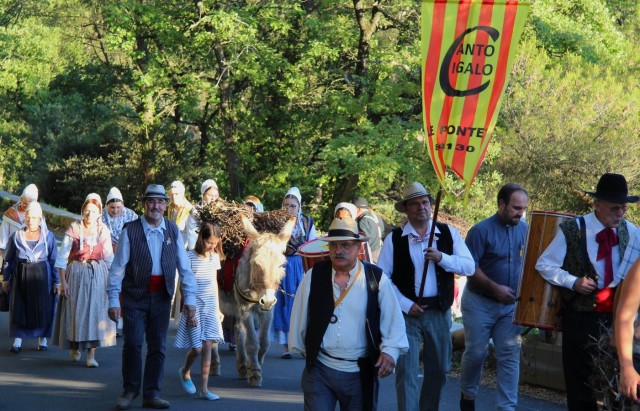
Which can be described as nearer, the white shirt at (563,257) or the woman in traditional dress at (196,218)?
the white shirt at (563,257)

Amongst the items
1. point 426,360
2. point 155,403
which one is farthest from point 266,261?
point 426,360

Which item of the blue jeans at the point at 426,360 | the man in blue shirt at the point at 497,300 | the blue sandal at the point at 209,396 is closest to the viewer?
the blue jeans at the point at 426,360

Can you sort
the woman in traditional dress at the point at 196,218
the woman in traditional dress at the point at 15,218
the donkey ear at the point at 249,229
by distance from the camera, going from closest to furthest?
the donkey ear at the point at 249,229 < the woman in traditional dress at the point at 196,218 < the woman in traditional dress at the point at 15,218

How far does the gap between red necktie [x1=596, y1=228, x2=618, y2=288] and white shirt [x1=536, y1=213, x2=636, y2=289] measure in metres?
0.02

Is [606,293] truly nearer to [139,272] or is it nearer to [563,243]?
[563,243]

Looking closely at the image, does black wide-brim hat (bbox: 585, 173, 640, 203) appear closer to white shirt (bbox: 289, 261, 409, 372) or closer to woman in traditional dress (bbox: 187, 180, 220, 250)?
white shirt (bbox: 289, 261, 409, 372)

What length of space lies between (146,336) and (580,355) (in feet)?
14.3

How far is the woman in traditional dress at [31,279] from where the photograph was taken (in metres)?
13.8

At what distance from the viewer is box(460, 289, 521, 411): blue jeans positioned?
9227 mm

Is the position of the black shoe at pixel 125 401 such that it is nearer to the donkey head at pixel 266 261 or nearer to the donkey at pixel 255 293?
the donkey at pixel 255 293

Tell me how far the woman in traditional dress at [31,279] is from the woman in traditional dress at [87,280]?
769 mm

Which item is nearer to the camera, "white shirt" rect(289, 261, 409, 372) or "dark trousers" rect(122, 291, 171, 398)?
"white shirt" rect(289, 261, 409, 372)

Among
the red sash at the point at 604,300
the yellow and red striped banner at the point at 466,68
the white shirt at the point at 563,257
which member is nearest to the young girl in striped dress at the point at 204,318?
the yellow and red striped banner at the point at 466,68

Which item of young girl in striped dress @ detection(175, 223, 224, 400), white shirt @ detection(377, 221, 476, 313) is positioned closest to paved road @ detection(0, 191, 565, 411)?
young girl in striped dress @ detection(175, 223, 224, 400)
